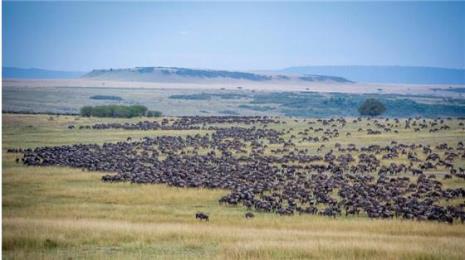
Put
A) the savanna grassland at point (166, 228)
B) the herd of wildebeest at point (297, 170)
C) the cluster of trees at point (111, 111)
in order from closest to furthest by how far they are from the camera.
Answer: the savanna grassland at point (166, 228), the herd of wildebeest at point (297, 170), the cluster of trees at point (111, 111)

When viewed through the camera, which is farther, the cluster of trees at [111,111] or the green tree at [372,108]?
the green tree at [372,108]

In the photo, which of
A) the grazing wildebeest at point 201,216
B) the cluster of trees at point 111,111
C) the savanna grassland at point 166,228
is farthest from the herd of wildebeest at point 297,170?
the cluster of trees at point 111,111

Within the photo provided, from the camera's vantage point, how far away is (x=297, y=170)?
4725 centimetres

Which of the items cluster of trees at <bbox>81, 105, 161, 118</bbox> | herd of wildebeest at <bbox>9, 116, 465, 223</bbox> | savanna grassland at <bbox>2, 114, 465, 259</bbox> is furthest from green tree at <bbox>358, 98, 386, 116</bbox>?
savanna grassland at <bbox>2, 114, 465, 259</bbox>

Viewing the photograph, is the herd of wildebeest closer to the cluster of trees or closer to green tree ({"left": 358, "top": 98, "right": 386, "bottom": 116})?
the cluster of trees

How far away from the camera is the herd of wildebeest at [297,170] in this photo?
32812 millimetres

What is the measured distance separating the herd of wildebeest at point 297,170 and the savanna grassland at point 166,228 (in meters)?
1.17

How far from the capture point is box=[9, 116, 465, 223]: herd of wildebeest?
108ft

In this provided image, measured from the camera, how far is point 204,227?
25.2 m

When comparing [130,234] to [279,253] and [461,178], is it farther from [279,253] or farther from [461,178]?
[461,178]

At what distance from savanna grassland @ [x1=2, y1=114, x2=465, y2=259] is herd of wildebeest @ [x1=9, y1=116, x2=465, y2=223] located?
3.83 feet

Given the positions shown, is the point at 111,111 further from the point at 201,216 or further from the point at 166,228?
the point at 166,228

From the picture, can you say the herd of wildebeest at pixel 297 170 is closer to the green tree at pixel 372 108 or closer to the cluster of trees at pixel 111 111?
the cluster of trees at pixel 111 111

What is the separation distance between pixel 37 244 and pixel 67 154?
1367 inches
